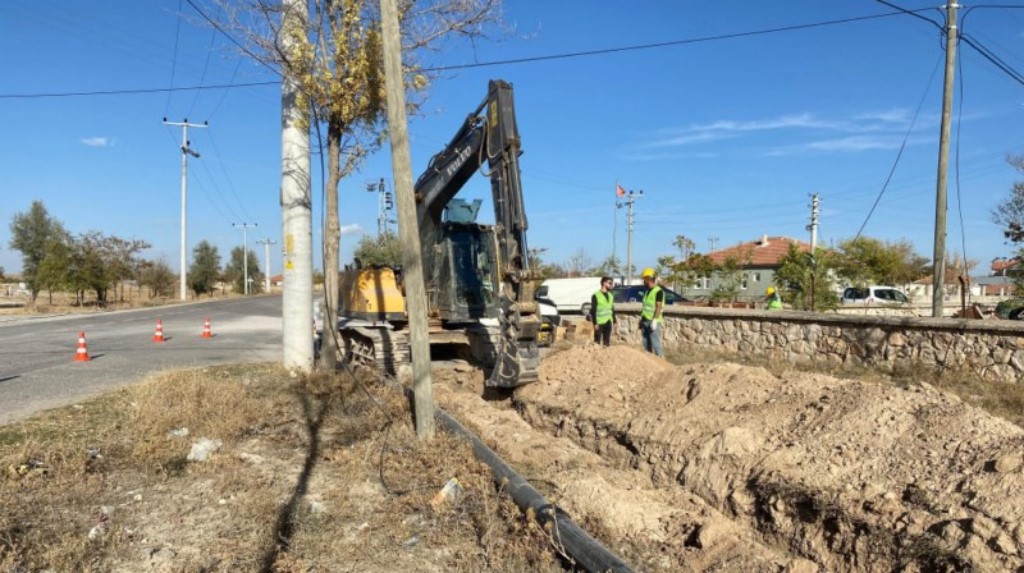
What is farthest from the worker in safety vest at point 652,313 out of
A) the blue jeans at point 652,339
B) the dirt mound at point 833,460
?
the dirt mound at point 833,460

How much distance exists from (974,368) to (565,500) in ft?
26.6

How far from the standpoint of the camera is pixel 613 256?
51.4 metres

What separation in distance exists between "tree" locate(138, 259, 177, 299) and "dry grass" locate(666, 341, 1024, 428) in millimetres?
47511

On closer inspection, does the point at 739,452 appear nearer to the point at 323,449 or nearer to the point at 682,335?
the point at 323,449

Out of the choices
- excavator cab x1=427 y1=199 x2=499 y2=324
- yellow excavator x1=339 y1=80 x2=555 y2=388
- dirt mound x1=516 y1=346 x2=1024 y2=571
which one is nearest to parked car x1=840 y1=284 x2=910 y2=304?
yellow excavator x1=339 y1=80 x2=555 y2=388

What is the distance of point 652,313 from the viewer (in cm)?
1164

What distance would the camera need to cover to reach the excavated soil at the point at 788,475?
4.21m

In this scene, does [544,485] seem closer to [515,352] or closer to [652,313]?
[515,352]

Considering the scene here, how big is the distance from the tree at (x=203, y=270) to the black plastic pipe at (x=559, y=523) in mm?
64136

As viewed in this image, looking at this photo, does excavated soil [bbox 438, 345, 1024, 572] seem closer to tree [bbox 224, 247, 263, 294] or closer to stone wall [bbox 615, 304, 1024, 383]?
stone wall [bbox 615, 304, 1024, 383]

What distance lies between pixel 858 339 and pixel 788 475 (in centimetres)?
769

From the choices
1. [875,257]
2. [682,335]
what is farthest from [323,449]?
[875,257]

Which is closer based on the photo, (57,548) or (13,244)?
(57,548)

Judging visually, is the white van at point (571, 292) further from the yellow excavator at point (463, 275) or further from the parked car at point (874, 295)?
the yellow excavator at point (463, 275)
